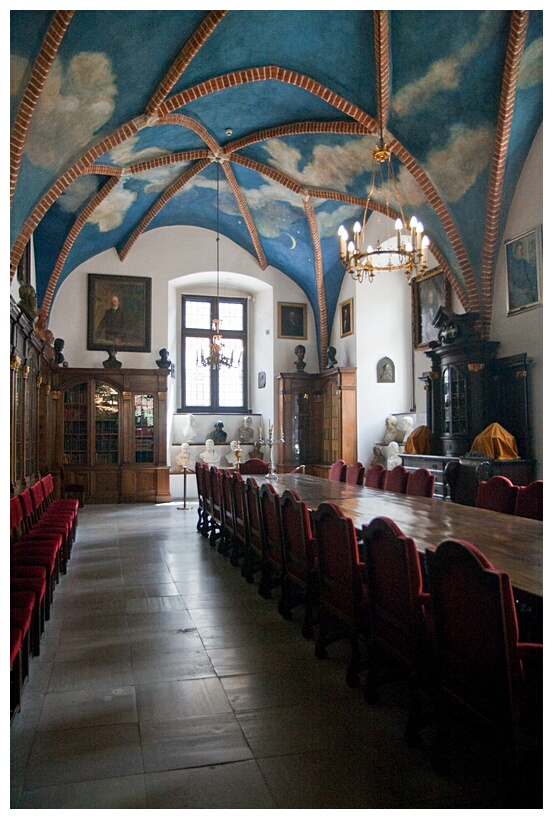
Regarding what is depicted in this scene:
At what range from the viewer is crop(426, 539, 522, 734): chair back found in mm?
2057

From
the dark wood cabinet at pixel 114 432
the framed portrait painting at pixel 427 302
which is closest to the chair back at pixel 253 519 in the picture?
the framed portrait painting at pixel 427 302

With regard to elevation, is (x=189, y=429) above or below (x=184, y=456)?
above

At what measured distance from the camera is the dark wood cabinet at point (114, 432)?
12656mm

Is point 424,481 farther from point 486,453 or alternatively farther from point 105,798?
point 105,798

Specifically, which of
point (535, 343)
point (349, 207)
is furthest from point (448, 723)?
point (349, 207)

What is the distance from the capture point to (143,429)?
13.0 meters

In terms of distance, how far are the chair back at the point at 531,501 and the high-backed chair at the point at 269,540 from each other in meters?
2.04

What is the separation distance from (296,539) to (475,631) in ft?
7.28

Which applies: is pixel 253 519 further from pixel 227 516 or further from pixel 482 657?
pixel 482 657

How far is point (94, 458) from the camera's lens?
41.8 feet

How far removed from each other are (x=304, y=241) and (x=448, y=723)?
1169 cm

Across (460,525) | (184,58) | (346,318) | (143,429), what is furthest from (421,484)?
(143,429)

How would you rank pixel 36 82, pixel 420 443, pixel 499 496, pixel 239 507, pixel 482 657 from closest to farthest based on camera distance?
pixel 482 657 → pixel 499 496 → pixel 36 82 → pixel 239 507 → pixel 420 443

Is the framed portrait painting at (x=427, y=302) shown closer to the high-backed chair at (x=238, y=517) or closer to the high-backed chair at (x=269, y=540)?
the high-backed chair at (x=238, y=517)
